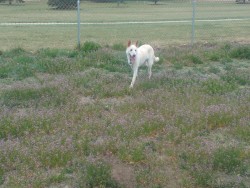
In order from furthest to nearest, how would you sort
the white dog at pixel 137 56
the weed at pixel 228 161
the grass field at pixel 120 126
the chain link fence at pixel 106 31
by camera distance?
the chain link fence at pixel 106 31, the white dog at pixel 137 56, the weed at pixel 228 161, the grass field at pixel 120 126

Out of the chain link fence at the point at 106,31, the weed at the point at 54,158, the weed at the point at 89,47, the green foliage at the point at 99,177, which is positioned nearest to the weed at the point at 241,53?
the chain link fence at the point at 106,31

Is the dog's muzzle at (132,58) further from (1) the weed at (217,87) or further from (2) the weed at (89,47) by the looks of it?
(2) the weed at (89,47)

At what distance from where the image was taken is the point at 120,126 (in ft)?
20.4

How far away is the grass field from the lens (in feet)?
15.9

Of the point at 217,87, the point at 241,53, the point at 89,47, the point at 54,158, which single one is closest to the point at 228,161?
the point at 54,158

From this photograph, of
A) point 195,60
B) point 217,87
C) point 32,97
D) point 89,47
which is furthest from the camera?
point 89,47

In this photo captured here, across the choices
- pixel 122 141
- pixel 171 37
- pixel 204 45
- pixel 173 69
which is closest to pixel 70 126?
pixel 122 141

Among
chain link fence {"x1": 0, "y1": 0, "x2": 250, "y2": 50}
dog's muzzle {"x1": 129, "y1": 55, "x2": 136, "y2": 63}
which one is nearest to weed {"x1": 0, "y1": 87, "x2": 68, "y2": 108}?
dog's muzzle {"x1": 129, "y1": 55, "x2": 136, "y2": 63}

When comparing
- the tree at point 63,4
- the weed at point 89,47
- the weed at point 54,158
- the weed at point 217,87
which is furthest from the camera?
the tree at point 63,4

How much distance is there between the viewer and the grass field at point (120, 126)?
486 centimetres

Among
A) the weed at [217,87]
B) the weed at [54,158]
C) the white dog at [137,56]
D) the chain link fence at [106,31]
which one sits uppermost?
the white dog at [137,56]

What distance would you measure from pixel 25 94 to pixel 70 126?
175 cm

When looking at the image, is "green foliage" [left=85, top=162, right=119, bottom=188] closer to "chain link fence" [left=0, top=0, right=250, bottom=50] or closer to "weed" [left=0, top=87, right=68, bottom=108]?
"weed" [left=0, top=87, right=68, bottom=108]

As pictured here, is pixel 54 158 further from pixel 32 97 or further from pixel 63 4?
pixel 63 4
